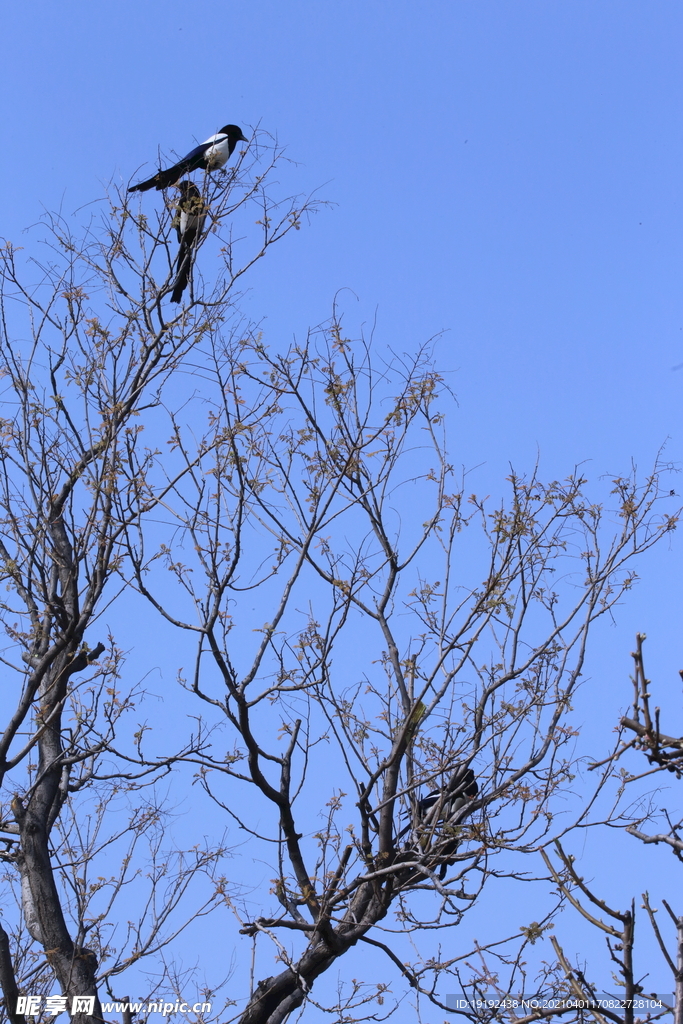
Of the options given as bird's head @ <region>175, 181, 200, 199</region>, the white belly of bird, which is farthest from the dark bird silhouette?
the white belly of bird

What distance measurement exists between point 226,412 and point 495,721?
2009mm

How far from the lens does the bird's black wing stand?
5352 millimetres

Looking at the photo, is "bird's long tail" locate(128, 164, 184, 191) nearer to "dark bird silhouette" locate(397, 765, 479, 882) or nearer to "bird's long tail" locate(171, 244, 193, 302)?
"bird's long tail" locate(171, 244, 193, 302)

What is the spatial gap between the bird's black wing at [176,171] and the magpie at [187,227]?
0.10 metres

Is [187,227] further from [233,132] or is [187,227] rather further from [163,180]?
[233,132]

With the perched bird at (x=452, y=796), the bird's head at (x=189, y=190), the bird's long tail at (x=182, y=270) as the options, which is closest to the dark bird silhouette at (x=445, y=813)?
the perched bird at (x=452, y=796)

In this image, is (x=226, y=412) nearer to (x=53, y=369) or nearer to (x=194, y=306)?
(x=194, y=306)

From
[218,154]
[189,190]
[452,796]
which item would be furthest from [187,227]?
[452,796]

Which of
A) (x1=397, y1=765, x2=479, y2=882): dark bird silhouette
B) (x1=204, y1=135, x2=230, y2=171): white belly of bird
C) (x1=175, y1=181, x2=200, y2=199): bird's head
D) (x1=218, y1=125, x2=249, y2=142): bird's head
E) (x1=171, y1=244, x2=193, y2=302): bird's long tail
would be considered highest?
(x1=218, y1=125, x2=249, y2=142): bird's head

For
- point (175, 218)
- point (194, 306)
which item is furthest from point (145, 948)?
point (175, 218)

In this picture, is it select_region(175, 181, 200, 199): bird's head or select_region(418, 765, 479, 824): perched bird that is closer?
select_region(418, 765, 479, 824): perched bird

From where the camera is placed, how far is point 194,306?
17.0ft

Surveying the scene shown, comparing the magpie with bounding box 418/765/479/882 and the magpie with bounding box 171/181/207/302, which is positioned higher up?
the magpie with bounding box 171/181/207/302

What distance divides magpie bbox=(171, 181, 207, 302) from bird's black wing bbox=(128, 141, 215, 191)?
98mm
